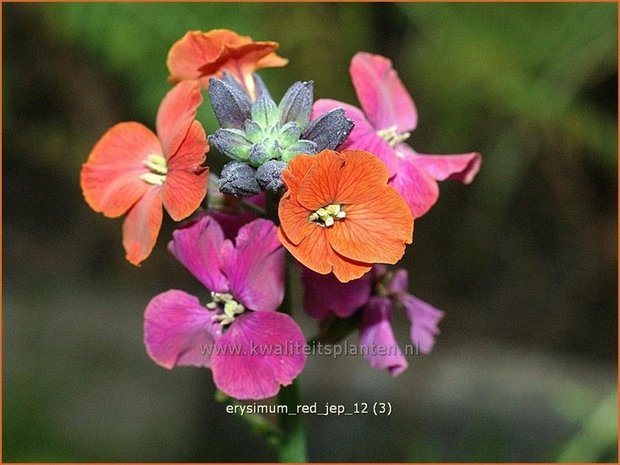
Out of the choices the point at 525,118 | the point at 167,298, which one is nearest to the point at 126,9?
the point at 525,118

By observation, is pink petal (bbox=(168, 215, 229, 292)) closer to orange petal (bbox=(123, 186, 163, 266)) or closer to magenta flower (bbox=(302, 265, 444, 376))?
orange petal (bbox=(123, 186, 163, 266))

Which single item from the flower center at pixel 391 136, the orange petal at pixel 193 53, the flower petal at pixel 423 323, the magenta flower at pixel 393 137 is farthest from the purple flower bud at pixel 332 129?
the flower petal at pixel 423 323

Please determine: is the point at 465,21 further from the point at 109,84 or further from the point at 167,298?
the point at 167,298

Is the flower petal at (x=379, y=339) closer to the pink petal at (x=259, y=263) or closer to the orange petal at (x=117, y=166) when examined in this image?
the pink petal at (x=259, y=263)

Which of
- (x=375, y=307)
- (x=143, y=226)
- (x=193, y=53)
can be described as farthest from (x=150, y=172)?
(x=375, y=307)

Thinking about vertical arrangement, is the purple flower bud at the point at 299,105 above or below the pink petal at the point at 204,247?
above

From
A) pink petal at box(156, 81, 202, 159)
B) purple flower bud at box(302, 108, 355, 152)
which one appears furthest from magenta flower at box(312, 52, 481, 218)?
pink petal at box(156, 81, 202, 159)
